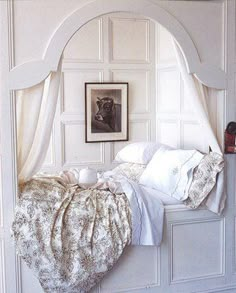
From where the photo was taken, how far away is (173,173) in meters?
3.57

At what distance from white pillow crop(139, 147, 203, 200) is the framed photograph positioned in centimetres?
60

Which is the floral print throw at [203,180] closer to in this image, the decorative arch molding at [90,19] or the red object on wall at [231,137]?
the red object on wall at [231,137]

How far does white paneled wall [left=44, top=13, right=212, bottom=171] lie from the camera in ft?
13.6

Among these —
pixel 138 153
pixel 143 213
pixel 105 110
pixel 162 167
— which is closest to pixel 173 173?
pixel 162 167

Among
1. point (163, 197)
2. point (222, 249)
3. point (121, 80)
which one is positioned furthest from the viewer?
point (121, 80)

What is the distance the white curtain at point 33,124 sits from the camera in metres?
3.15

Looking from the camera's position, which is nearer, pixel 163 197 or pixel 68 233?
pixel 68 233

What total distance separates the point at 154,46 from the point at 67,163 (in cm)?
129

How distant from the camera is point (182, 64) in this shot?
3.54m

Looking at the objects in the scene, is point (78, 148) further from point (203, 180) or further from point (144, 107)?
point (203, 180)

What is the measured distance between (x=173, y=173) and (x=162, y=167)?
4.9 inches

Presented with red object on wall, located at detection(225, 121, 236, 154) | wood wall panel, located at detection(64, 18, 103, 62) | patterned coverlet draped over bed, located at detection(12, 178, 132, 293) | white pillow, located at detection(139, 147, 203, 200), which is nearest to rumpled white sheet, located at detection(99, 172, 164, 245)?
patterned coverlet draped over bed, located at detection(12, 178, 132, 293)

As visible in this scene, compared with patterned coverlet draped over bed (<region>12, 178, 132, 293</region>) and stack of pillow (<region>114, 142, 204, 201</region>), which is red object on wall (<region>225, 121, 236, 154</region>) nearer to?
stack of pillow (<region>114, 142, 204, 201</region>)

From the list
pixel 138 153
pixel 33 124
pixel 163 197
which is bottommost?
pixel 163 197
